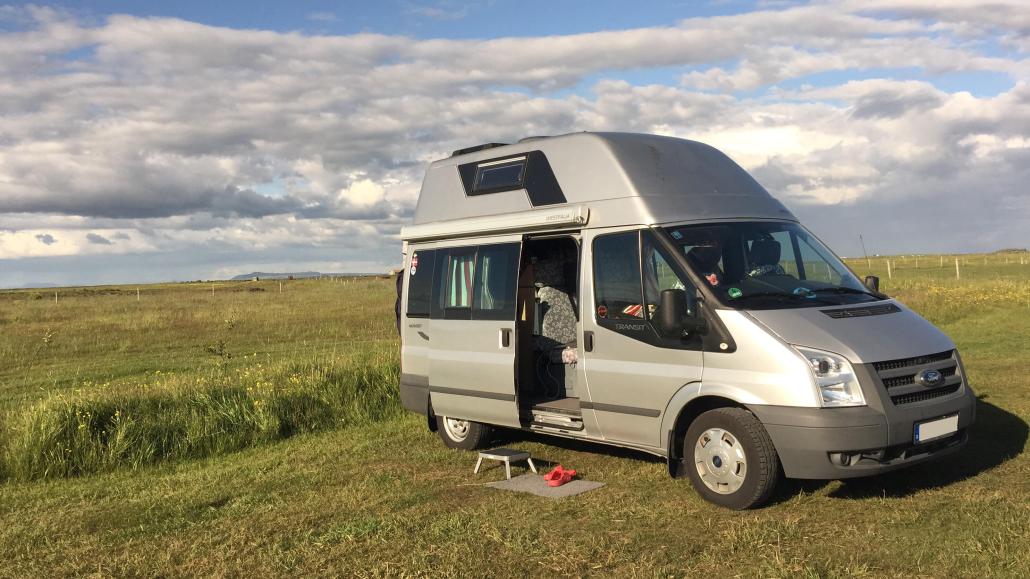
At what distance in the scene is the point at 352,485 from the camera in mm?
7875

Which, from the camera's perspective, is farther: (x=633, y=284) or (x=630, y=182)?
(x=630, y=182)

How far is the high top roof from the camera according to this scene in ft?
24.3

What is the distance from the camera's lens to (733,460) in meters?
6.43

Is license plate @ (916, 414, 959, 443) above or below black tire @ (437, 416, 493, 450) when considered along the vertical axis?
above

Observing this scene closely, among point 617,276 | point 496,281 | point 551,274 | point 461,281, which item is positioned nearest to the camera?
point 617,276

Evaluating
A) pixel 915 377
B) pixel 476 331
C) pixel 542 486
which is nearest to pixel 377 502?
pixel 542 486

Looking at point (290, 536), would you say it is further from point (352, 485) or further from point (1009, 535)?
point (1009, 535)

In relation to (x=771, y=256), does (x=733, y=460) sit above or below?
below

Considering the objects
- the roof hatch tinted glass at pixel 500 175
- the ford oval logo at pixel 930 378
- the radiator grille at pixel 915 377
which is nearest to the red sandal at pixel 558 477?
the roof hatch tinted glass at pixel 500 175

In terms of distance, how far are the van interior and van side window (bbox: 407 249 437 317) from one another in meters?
1.17

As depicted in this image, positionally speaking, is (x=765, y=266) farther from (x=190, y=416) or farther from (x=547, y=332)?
(x=190, y=416)

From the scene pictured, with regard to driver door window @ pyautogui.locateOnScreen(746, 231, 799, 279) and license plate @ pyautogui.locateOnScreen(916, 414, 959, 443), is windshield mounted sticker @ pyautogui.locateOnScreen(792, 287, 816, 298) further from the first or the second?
license plate @ pyautogui.locateOnScreen(916, 414, 959, 443)

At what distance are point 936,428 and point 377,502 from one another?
14.4 feet

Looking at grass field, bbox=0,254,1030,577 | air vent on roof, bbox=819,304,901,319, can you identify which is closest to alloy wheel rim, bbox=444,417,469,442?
grass field, bbox=0,254,1030,577
